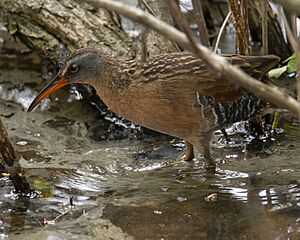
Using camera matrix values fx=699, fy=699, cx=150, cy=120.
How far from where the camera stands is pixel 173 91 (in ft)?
13.4

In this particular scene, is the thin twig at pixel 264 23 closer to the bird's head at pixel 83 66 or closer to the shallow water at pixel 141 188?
the shallow water at pixel 141 188

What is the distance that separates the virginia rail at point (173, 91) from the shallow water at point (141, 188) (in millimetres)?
329

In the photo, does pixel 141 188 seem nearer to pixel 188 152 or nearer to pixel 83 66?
pixel 188 152

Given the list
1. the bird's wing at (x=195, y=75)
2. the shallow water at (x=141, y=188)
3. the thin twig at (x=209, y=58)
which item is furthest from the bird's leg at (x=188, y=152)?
the thin twig at (x=209, y=58)

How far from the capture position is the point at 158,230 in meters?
3.60

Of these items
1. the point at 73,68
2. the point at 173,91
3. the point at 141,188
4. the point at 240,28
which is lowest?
the point at 141,188

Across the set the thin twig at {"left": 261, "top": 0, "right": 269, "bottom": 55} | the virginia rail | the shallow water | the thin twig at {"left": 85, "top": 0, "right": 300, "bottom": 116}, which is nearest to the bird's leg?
the shallow water

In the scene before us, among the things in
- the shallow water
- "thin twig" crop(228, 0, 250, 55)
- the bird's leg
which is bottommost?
the shallow water

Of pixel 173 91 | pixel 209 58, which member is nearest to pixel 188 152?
pixel 173 91

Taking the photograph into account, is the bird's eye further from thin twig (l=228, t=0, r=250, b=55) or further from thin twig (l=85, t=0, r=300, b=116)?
thin twig (l=85, t=0, r=300, b=116)

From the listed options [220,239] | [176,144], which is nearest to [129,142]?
[176,144]

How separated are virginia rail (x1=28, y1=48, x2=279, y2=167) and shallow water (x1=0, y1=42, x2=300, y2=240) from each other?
0.33 m

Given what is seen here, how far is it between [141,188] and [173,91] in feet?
2.02

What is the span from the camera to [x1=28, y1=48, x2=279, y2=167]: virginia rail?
410 centimetres
